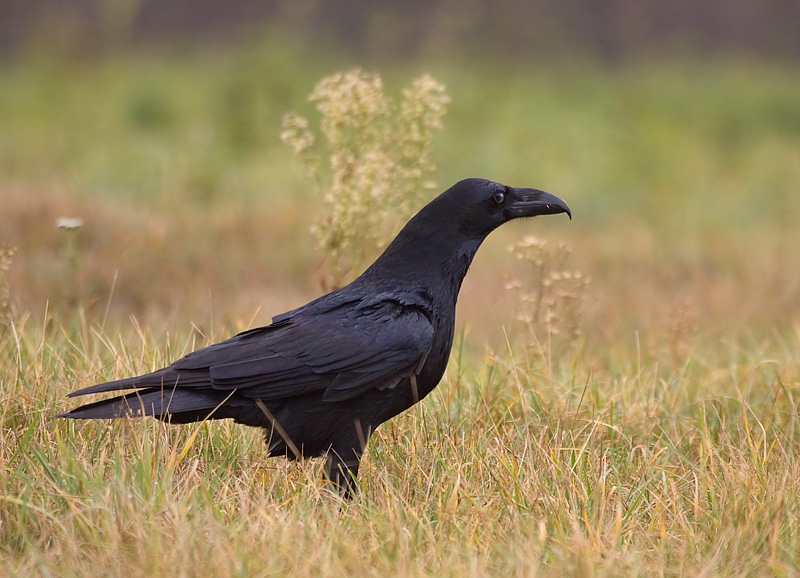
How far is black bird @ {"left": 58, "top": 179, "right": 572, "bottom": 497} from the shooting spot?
10.9ft

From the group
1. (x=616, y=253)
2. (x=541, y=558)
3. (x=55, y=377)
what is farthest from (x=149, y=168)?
(x=541, y=558)

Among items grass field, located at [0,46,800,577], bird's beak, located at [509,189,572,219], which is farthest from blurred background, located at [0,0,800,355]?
bird's beak, located at [509,189,572,219]

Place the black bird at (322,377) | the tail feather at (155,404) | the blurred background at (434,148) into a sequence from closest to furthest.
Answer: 1. the tail feather at (155,404)
2. the black bird at (322,377)
3. the blurred background at (434,148)

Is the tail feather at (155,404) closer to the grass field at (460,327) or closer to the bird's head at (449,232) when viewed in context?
the grass field at (460,327)

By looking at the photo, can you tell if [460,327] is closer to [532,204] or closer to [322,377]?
[532,204]

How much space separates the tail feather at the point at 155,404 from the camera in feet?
10.5

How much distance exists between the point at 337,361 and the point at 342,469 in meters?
0.38

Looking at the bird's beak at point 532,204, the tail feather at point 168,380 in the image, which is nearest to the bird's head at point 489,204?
the bird's beak at point 532,204

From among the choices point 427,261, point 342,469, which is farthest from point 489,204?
point 342,469

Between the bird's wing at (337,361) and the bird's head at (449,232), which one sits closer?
the bird's wing at (337,361)

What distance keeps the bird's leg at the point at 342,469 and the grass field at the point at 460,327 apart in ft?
0.26

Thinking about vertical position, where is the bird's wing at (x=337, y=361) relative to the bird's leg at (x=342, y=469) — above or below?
above

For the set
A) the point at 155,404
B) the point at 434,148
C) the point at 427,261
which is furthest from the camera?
the point at 434,148

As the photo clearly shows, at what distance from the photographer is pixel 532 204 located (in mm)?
3779
